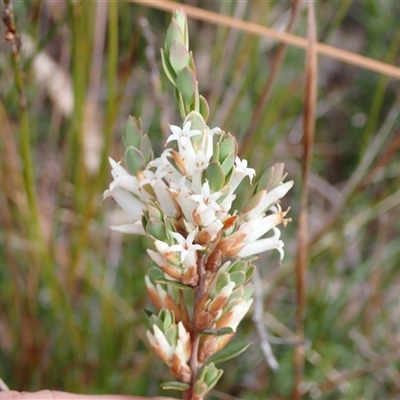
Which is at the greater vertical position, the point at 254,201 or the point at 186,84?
the point at 186,84

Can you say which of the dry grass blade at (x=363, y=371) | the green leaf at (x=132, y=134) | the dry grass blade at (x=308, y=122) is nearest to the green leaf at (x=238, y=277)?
the green leaf at (x=132, y=134)

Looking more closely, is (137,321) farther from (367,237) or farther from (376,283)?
(367,237)

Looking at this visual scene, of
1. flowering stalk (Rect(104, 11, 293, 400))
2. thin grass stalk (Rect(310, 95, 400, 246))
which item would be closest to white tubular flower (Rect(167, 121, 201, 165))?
flowering stalk (Rect(104, 11, 293, 400))

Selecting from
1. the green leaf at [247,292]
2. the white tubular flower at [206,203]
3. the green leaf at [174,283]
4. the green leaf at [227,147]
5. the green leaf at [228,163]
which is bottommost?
the green leaf at [247,292]

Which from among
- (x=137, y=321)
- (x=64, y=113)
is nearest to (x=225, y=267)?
(x=137, y=321)

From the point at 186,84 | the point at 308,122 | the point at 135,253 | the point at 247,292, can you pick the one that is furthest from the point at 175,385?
the point at 135,253

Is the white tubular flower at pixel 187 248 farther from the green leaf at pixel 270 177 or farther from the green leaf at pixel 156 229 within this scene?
the green leaf at pixel 270 177

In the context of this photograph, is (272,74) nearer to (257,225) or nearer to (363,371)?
(257,225)
